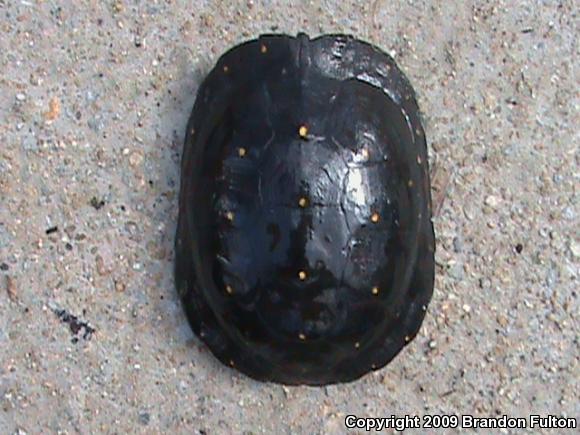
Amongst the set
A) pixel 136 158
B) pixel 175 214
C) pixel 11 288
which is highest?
pixel 136 158

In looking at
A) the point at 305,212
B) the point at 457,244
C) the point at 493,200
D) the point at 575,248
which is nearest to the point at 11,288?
the point at 305,212

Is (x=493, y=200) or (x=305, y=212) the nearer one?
(x=305, y=212)

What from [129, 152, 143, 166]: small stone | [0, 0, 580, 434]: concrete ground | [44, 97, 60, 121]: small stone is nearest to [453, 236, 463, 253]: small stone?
[0, 0, 580, 434]: concrete ground

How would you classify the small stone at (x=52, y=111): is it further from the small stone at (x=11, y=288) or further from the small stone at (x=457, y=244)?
the small stone at (x=457, y=244)

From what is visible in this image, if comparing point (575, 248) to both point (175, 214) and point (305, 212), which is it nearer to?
point (305, 212)

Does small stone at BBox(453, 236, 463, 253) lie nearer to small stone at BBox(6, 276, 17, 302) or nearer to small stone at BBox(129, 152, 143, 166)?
small stone at BBox(129, 152, 143, 166)

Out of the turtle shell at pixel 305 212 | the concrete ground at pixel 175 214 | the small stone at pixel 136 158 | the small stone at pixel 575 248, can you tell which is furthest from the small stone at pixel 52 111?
the small stone at pixel 575 248
